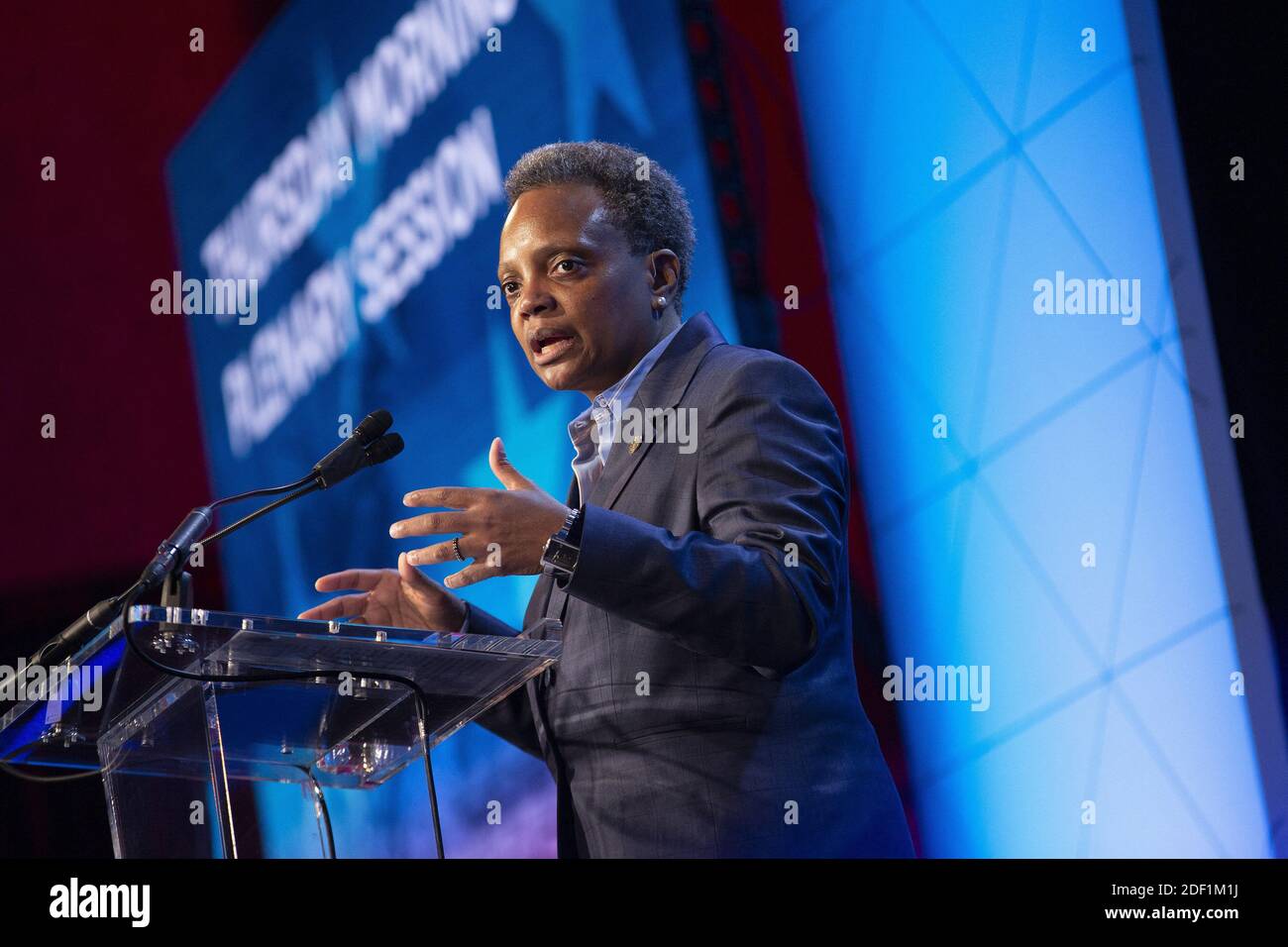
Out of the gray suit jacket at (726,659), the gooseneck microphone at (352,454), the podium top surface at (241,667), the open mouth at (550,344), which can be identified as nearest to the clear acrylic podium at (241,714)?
the podium top surface at (241,667)

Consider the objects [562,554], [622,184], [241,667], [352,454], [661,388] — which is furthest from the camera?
[622,184]

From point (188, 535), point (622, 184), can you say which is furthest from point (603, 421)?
point (188, 535)

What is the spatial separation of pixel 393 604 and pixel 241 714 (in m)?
0.60

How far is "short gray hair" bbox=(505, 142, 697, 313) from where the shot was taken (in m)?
2.78

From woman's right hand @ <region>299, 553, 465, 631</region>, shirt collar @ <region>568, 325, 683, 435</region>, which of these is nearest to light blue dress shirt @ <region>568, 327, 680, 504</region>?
shirt collar @ <region>568, 325, 683, 435</region>

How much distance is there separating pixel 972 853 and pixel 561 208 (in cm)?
215

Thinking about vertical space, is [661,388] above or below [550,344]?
below

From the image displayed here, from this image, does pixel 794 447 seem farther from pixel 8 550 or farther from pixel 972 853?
pixel 8 550

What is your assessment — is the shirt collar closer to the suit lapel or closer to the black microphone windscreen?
→ the suit lapel

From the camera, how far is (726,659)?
6.85ft

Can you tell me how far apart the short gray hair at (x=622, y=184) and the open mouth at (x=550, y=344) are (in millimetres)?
244

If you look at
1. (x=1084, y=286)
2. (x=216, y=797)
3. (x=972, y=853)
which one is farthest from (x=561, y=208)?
(x=972, y=853)

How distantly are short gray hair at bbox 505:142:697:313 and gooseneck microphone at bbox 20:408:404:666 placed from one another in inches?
31.0

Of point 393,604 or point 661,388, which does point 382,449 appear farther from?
point 661,388
